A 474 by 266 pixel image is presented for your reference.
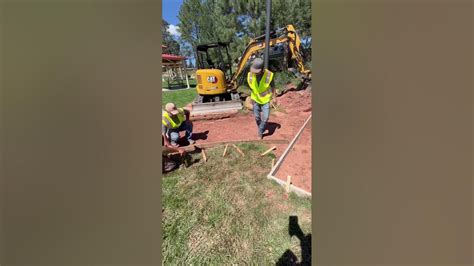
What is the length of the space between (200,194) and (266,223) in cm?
99

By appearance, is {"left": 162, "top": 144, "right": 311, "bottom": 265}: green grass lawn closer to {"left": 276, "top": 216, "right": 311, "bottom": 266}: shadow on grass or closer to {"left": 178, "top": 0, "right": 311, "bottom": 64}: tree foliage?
{"left": 276, "top": 216, "right": 311, "bottom": 266}: shadow on grass

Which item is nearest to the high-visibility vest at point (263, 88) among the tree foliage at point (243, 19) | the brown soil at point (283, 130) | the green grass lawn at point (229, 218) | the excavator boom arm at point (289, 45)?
the brown soil at point (283, 130)

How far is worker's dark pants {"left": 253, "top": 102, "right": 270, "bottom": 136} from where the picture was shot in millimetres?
4797

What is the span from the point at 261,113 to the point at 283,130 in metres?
0.88

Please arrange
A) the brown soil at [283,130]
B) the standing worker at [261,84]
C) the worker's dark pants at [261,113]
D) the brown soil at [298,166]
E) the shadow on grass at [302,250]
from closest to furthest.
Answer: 1. the shadow on grass at [302,250]
2. the brown soil at [298,166]
3. the brown soil at [283,130]
4. the standing worker at [261,84]
5. the worker's dark pants at [261,113]

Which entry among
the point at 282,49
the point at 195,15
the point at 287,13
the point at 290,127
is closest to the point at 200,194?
the point at 290,127

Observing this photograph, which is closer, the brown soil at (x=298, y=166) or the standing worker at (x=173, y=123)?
the brown soil at (x=298, y=166)

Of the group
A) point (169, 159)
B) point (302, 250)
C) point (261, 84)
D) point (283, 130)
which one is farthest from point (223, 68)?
point (302, 250)

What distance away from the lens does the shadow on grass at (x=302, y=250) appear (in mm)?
2025

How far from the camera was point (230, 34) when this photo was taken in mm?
13547

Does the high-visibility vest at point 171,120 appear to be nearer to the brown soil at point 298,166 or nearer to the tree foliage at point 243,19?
the brown soil at point 298,166

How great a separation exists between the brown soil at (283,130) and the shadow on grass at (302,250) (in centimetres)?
71

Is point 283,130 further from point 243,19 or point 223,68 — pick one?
point 243,19

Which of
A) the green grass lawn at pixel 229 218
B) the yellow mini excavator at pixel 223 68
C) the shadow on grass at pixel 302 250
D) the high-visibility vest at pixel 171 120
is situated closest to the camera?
the shadow on grass at pixel 302 250
